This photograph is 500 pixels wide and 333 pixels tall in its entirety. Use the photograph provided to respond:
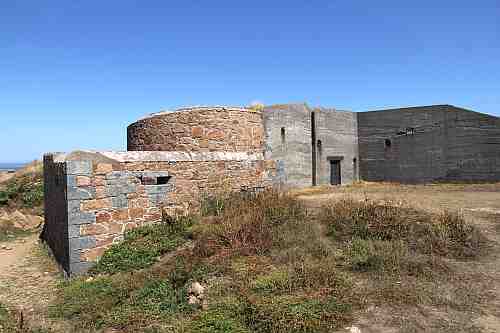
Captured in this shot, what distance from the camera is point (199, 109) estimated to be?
11.0 metres

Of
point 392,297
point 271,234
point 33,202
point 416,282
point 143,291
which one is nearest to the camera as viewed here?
point 392,297

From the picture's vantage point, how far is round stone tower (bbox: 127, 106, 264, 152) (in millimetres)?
10859

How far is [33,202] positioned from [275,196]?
36.3 ft

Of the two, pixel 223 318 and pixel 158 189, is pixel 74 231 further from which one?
pixel 223 318

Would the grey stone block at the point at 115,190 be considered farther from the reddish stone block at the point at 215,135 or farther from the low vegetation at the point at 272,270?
the reddish stone block at the point at 215,135

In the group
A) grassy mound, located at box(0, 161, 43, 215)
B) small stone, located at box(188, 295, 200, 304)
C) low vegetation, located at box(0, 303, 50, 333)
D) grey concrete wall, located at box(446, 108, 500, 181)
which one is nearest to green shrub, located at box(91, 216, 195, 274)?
low vegetation, located at box(0, 303, 50, 333)

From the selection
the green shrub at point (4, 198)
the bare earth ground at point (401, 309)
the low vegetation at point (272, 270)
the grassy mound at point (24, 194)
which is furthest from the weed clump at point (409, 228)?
the green shrub at point (4, 198)

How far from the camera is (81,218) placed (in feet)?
21.1

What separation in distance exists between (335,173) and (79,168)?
13.9 meters

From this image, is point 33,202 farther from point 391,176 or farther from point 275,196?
point 391,176

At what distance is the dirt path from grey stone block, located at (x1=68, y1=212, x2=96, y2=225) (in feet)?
3.98

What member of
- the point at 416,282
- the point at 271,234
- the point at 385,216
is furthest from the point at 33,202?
the point at 416,282

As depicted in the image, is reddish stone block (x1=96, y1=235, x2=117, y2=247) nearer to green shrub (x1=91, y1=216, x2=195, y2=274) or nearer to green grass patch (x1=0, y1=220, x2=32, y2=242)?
green shrub (x1=91, y1=216, x2=195, y2=274)

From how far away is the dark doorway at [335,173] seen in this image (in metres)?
17.6
